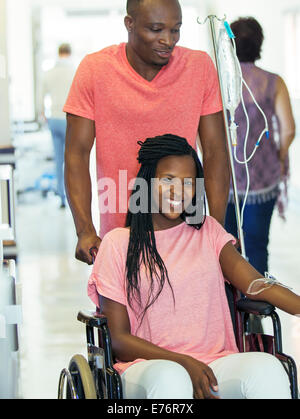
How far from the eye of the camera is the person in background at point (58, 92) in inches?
295

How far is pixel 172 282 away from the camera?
209cm

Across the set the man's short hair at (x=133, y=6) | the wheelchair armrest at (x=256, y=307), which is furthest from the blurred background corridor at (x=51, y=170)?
the man's short hair at (x=133, y=6)

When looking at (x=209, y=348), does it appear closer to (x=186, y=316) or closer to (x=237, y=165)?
(x=186, y=316)

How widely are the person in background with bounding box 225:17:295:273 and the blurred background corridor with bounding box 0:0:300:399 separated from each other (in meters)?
0.54

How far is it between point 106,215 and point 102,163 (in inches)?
6.3

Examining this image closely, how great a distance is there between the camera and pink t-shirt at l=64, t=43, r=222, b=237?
240 cm

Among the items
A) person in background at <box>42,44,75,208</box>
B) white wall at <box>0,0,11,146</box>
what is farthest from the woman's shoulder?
person in background at <box>42,44,75,208</box>

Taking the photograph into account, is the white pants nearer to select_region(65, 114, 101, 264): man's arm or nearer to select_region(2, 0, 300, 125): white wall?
select_region(65, 114, 101, 264): man's arm

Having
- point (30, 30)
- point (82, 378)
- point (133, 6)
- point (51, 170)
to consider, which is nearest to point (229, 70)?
point (133, 6)

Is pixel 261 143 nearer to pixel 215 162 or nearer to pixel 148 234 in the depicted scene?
pixel 215 162

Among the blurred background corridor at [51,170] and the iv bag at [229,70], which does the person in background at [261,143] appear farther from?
the iv bag at [229,70]

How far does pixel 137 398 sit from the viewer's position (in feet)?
6.26

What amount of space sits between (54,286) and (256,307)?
10.3 ft

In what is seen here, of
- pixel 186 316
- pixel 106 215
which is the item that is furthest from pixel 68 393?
pixel 106 215
